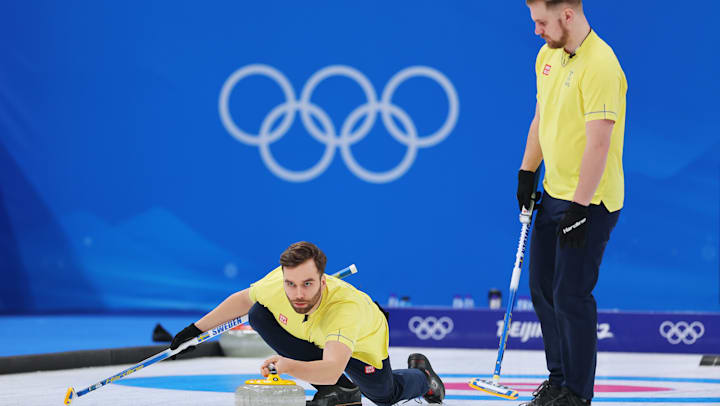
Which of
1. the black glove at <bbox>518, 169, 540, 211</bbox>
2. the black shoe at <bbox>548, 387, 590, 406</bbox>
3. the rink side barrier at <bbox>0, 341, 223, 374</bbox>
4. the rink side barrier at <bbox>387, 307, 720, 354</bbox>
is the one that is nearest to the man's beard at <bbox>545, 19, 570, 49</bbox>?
the black glove at <bbox>518, 169, 540, 211</bbox>

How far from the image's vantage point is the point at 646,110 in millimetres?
9719

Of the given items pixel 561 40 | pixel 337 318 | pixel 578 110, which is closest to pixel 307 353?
pixel 337 318

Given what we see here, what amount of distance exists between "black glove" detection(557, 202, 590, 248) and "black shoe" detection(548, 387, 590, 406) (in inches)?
21.5

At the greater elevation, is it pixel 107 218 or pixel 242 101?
pixel 242 101

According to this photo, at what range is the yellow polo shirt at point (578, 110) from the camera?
3.70 meters

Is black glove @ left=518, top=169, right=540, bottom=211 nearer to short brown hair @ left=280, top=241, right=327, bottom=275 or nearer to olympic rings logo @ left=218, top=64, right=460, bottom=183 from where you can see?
short brown hair @ left=280, top=241, right=327, bottom=275

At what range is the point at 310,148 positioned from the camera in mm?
10281

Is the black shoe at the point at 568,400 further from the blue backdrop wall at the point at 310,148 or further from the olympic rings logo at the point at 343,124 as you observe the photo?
the olympic rings logo at the point at 343,124

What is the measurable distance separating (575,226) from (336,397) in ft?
3.82

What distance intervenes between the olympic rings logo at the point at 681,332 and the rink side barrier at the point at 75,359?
3.55m

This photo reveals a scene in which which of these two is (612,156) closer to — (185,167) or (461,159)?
(461,159)

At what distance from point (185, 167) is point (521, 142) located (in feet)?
10.8

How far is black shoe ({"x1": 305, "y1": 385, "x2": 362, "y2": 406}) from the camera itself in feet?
13.5

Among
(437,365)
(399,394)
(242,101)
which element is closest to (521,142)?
(242,101)
